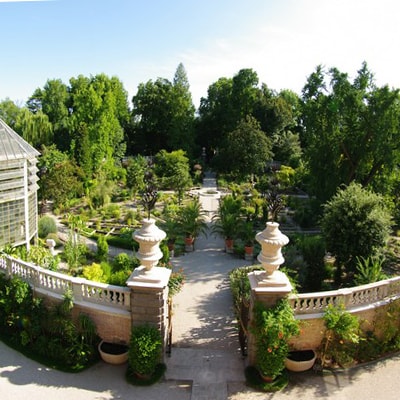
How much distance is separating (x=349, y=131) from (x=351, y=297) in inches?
474

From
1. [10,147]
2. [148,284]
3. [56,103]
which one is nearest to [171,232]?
[10,147]

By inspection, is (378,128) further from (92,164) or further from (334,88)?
(92,164)

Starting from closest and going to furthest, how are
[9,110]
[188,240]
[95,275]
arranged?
[95,275]
[188,240]
[9,110]

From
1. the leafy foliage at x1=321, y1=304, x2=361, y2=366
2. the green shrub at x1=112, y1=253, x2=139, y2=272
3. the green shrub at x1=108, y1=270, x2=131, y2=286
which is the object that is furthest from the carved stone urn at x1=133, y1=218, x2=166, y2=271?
the leafy foliage at x1=321, y1=304, x2=361, y2=366

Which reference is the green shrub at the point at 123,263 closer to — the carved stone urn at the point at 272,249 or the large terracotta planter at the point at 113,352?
the large terracotta planter at the point at 113,352

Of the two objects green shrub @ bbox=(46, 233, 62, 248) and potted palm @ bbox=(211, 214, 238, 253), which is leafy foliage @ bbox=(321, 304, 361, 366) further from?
green shrub @ bbox=(46, 233, 62, 248)

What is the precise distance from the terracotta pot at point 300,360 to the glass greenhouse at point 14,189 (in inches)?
396

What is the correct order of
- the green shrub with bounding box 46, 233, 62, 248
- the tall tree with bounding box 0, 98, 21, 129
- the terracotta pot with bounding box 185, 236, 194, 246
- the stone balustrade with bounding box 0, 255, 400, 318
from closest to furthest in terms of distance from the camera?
the stone balustrade with bounding box 0, 255, 400, 318, the terracotta pot with bounding box 185, 236, 194, 246, the green shrub with bounding box 46, 233, 62, 248, the tall tree with bounding box 0, 98, 21, 129

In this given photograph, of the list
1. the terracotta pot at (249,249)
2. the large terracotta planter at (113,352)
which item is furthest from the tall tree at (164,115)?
the large terracotta planter at (113,352)

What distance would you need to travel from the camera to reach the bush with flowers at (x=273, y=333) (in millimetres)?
7582

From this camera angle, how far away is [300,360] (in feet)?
27.2

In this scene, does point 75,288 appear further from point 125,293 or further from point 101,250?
point 101,250

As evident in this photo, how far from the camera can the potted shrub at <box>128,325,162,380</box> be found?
25.3 feet

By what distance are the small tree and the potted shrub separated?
22.6 ft
